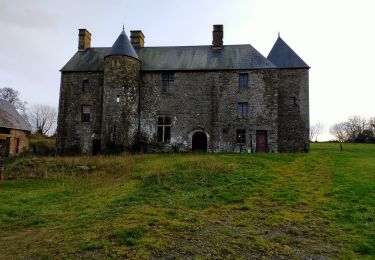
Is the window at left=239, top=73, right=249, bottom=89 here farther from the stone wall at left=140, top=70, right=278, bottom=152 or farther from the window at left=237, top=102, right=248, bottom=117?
the window at left=237, top=102, right=248, bottom=117

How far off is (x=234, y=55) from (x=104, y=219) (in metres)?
21.4

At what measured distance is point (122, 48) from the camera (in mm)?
27312

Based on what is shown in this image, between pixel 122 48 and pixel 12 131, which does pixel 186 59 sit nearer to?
pixel 122 48

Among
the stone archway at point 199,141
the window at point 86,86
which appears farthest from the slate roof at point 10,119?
the stone archway at point 199,141

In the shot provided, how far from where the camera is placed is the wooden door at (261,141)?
88.3 feet

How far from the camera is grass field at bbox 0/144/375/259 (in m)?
8.14

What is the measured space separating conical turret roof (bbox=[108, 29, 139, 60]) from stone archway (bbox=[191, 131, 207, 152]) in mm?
7958

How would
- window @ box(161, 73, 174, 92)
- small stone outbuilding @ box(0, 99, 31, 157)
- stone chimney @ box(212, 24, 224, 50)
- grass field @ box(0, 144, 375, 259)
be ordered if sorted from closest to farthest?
grass field @ box(0, 144, 375, 259), window @ box(161, 73, 174, 92), stone chimney @ box(212, 24, 224, 50), small stone outbuilding @ box(0, 99, 31, 157)

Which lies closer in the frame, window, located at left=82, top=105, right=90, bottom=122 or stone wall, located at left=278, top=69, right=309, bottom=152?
stone wall, located at left=278, top=69, right=309, bottom=152

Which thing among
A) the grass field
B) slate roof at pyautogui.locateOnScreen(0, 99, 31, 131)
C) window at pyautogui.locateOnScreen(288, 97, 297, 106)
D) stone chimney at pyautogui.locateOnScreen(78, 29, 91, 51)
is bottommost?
the grass field

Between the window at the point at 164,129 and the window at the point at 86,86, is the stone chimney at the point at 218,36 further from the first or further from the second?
the window at the point at 86,86

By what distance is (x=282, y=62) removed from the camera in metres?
28.9

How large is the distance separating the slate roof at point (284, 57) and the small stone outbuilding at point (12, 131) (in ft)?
81.1

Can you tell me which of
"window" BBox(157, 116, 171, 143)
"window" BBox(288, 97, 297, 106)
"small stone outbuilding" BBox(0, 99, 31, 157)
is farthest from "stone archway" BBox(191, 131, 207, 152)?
"small stone outbuilding" BBox(0, 99, 31, 157)
